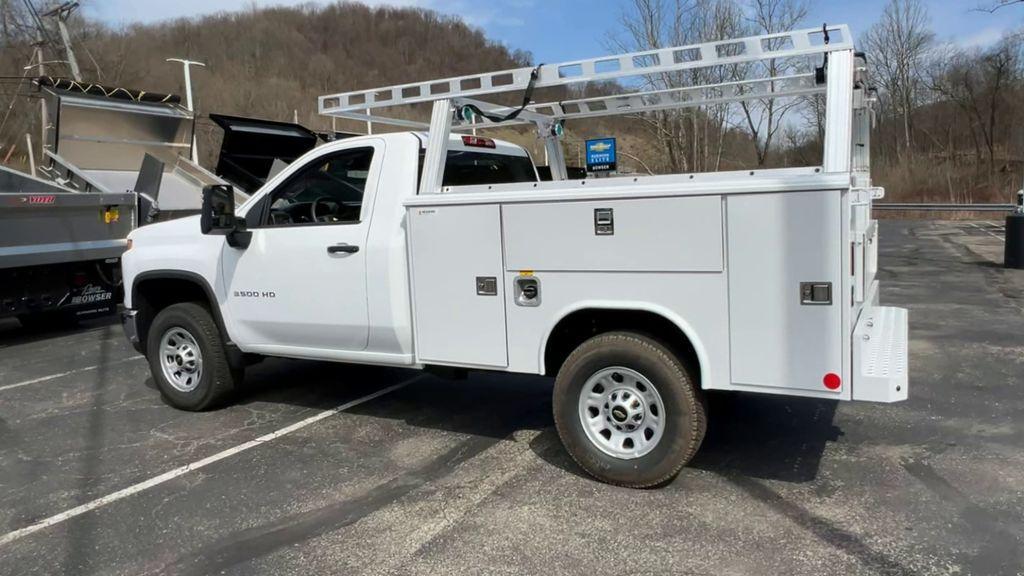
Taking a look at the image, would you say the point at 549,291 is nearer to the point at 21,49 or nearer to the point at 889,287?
the point at 889,287

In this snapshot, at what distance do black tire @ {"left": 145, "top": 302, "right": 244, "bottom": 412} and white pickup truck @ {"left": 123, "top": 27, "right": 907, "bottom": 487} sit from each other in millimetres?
16

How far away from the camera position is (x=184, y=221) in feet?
20.4

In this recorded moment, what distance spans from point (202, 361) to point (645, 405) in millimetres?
3713

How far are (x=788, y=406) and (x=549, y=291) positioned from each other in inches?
101

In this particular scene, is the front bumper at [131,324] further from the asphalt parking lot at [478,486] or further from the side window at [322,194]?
the side window at [322,194]

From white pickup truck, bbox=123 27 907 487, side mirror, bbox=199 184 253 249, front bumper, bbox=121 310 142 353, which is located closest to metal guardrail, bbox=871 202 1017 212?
white pickup truck, bbox=123 27 907 487

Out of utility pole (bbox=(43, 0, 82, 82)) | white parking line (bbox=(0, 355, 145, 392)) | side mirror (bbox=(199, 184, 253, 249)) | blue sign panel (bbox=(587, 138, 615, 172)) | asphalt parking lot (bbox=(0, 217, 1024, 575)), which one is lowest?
asphalt parking lot (bbox=(0, 217, 1024, 575))

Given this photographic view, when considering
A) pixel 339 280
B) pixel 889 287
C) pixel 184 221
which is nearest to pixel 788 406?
pixel 339 280

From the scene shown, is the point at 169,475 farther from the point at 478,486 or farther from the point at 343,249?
the point at 478,486

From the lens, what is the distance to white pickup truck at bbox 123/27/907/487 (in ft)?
12.5

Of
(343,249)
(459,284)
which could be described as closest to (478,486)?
(459,284)

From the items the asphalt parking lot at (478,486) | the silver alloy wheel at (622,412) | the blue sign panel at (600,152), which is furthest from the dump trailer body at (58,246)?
the silver alloy wheel at (622,412)

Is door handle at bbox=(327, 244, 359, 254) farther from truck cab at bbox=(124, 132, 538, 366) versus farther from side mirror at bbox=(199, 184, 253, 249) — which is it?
side mirror at bbox=(199, 184, 253, 249)

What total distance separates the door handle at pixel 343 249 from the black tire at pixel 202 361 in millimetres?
1460
